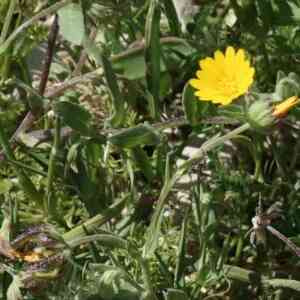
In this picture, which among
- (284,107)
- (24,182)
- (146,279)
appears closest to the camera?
(284,107)

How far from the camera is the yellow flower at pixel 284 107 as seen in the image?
1511mm

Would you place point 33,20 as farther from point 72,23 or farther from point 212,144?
point 212,144

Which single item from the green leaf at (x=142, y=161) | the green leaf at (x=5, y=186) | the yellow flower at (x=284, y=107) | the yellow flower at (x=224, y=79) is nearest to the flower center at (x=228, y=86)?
the yellow flower at (x=224, y=79)

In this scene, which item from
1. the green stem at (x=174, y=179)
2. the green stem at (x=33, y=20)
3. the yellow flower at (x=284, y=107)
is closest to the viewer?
the yellow flower at (x=284, y=107)

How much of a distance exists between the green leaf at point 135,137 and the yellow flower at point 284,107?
25 centimetres

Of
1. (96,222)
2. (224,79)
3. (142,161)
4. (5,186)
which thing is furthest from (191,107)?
(5,186)

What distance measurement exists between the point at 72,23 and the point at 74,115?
0.17 meters

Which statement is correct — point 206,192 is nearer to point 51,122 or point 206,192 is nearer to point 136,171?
point 136,171

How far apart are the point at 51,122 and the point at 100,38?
0.73ft

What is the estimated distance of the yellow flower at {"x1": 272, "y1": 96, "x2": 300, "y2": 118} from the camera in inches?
59.5

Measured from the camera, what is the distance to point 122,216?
198 centimetres

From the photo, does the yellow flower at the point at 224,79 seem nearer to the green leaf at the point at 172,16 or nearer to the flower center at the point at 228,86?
the flower center at the point at 228,86

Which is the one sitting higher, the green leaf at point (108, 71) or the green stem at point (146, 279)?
the green leaf at point (108, 71)

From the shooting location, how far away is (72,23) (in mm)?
1686
